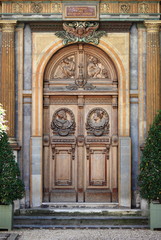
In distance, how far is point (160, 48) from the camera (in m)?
15.4

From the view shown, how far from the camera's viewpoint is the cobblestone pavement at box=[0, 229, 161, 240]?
42.1ft

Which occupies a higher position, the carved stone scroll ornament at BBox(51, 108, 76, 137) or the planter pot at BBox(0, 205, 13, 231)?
the carved stone scroll ornament at BBox(51, 108, 76, 137)

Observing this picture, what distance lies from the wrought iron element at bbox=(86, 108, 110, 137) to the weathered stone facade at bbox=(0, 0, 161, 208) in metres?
0.03

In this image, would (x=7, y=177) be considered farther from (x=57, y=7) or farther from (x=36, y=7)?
(x=57, y=7)

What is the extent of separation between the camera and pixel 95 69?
1584 centimetres

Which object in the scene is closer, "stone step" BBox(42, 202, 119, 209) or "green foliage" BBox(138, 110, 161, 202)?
"green foliage" BBox(138, 110, 161, 202)

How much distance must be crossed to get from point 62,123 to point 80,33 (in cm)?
Answer: 296

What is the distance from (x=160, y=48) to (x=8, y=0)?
5059mm

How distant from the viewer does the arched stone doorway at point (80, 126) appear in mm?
15711

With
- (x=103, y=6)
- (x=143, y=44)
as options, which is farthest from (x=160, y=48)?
(x=103, y=6)

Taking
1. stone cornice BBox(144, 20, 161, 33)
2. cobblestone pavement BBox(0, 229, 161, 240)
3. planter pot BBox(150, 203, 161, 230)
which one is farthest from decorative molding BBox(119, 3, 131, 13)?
cobblestone pavement BBox(0, 229, 161, 240)

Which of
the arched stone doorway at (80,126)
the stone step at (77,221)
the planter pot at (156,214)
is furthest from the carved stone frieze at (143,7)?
the stone step at (77,221)

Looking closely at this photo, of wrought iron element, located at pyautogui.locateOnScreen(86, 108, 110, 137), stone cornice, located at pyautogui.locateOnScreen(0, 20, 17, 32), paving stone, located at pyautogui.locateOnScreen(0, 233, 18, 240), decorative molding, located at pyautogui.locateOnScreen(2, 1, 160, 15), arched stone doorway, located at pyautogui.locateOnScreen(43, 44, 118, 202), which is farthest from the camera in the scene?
wrought iron element, located at pyautogui.locateOnScreen(86, 108, 110, 137)

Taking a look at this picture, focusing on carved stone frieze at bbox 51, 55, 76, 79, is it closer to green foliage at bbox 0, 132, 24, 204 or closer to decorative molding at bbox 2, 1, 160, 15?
decorative molding at bbox 2, 1, 160, 15
